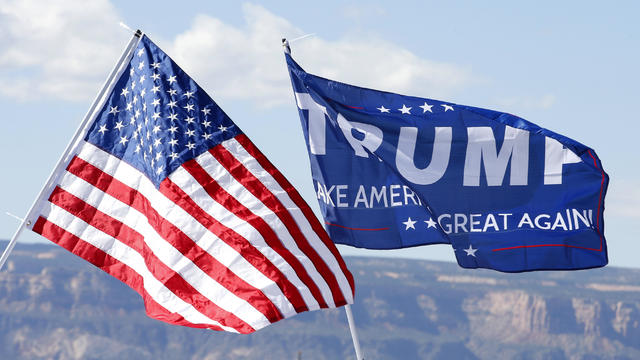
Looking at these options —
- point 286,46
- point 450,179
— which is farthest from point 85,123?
point 450,179

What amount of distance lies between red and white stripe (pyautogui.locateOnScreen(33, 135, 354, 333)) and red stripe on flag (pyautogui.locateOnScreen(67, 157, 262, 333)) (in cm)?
1

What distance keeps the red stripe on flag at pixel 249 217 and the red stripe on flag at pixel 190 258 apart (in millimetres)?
632

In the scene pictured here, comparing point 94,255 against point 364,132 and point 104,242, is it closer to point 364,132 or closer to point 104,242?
point 104,242

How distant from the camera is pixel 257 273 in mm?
16406

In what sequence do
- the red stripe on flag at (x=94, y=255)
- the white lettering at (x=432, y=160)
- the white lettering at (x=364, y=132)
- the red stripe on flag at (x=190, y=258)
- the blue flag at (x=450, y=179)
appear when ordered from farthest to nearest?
the white lettering at (x=364, y=132), the white lettering at (x=432, y=160), the blue flag at (x=450, y=179), the red stripe on flag at (x=94, y=255), the red stripe on flag at (x=190, y=258)

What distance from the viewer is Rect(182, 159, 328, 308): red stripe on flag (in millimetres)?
16453

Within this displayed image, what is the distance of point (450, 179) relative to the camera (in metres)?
18.2

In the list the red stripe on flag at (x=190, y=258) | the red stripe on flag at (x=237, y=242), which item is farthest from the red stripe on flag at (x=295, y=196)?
Result: the red stripe on flag at (x=190, y=258)

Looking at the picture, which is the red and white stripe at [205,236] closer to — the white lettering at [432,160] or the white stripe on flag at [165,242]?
the white stripe on flag at [165,242]

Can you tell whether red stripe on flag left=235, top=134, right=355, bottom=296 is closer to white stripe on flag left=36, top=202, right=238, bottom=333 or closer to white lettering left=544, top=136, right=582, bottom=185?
white stripe on flag left=36, top=202, right=238, bottom=333

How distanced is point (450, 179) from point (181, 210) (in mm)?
4268

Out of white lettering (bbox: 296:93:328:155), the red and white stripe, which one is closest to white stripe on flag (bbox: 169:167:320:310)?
the red and white stripe

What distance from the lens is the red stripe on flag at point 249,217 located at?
16.5 meters

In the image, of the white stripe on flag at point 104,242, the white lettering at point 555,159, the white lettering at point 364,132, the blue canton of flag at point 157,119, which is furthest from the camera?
the white lettering at point 364,132
